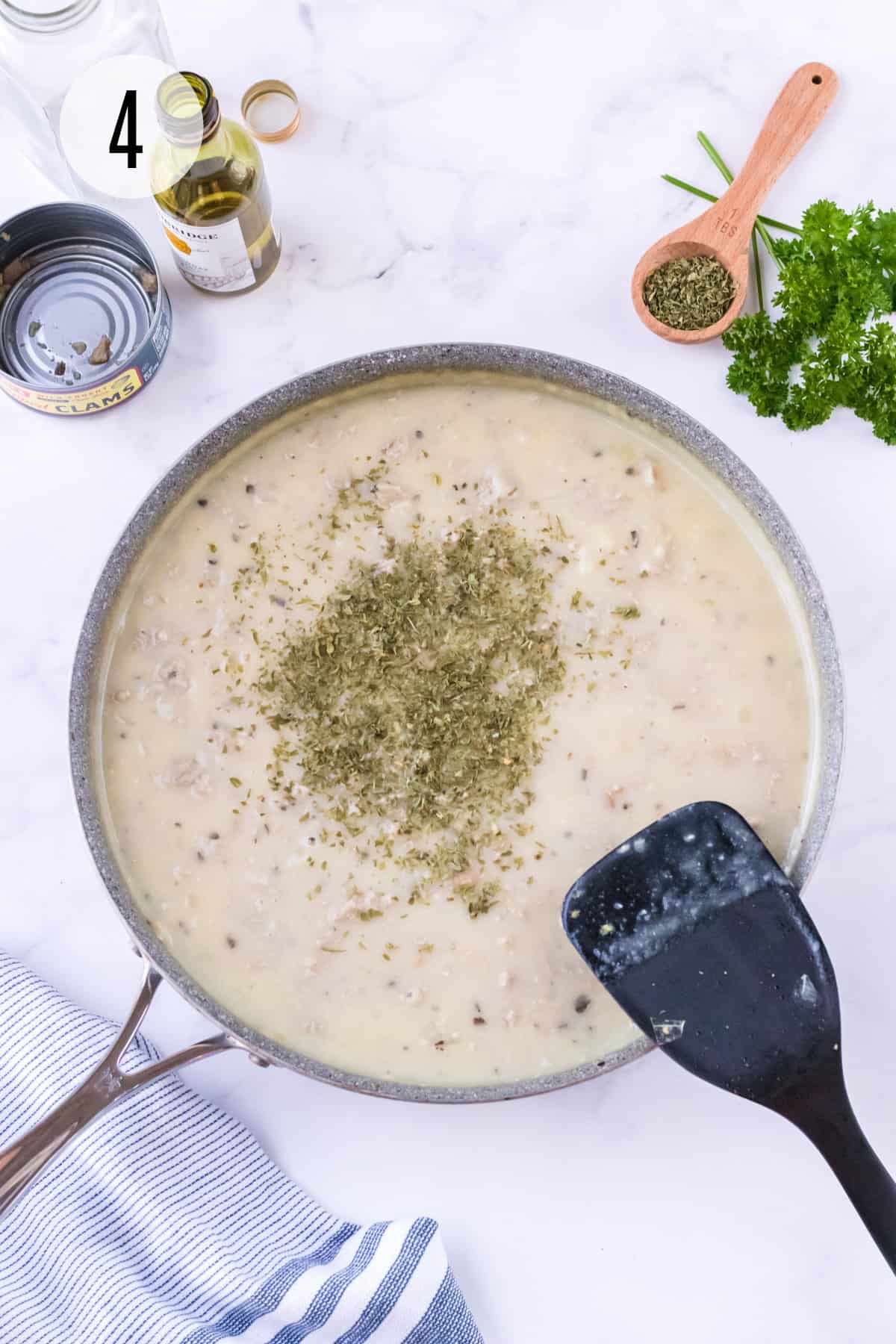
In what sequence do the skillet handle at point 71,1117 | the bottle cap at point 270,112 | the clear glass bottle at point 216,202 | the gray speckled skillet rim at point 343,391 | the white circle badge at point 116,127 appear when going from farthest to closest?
the bottle cap at point 270,112, the white circle badge at point 116,127, the clear glass bottle at point 216,202, the gray speckled skillet rim at point 343,391, the skillet handle at point 71,1117

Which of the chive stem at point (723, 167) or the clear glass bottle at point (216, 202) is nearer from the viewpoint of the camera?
the clear glass bottle at point (216, 202)

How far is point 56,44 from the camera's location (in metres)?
1.88

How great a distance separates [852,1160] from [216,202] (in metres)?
1.56

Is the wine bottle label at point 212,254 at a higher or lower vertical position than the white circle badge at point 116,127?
lower

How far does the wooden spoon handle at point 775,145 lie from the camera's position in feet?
6.44

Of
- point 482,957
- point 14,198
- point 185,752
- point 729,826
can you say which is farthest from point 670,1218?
point 14,198

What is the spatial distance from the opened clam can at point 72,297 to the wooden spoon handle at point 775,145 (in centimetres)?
87

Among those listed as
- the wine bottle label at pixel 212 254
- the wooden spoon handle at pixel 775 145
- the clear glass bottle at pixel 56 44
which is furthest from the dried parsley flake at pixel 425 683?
the clear glass bottle at pixel 56 44

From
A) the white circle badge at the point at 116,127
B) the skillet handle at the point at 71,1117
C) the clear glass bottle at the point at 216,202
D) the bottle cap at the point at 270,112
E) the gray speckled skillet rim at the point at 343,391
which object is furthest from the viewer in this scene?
the bottle cap at the point at 270,112

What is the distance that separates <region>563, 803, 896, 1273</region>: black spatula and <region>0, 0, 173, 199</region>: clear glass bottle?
54.1 inches

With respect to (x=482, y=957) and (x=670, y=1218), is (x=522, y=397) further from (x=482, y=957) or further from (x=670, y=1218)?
(x=670, y=1218)

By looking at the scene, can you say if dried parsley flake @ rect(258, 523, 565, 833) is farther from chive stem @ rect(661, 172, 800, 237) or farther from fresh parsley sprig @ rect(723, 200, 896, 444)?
chive stem @ rect(661, 172, 800, 237)

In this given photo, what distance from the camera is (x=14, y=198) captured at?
208cm

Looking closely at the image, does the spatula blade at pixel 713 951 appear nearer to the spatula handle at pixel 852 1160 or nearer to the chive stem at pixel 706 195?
the spatula handle at pixel 852 1160
